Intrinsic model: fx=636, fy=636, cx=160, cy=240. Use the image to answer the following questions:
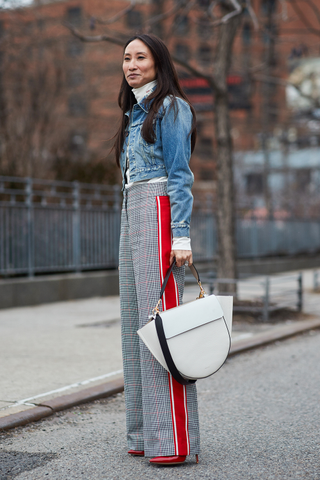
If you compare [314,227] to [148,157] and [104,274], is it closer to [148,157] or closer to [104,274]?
[104,274]

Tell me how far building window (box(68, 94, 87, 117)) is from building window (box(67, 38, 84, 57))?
4.76 feet

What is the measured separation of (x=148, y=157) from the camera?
10.6 feet

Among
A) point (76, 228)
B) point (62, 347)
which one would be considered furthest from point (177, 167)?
point (76, 228)

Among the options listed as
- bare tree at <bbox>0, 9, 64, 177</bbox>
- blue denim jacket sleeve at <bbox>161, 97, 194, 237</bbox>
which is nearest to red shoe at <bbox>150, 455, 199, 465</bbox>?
blue denim jacket sleeve at <bbox>161, 97, 194, 237</bbox>

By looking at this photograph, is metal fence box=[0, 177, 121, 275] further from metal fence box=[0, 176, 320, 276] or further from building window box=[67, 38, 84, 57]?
building window box=[67, 38, 84, 57]

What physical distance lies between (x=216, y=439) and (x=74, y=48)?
798 inches

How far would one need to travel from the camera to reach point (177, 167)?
3.12 meters

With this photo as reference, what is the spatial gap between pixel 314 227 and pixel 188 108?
76.5 ft

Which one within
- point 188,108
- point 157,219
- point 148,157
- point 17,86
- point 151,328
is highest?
point 17,86

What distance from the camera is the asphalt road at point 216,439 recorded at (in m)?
3.15

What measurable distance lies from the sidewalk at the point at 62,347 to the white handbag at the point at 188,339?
1.70m

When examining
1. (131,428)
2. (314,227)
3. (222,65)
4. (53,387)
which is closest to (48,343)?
(53,387)

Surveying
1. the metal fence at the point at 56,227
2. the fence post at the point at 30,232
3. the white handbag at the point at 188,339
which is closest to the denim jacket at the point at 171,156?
the white handbag at the point at 188,339

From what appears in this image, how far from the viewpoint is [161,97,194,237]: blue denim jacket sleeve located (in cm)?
312
